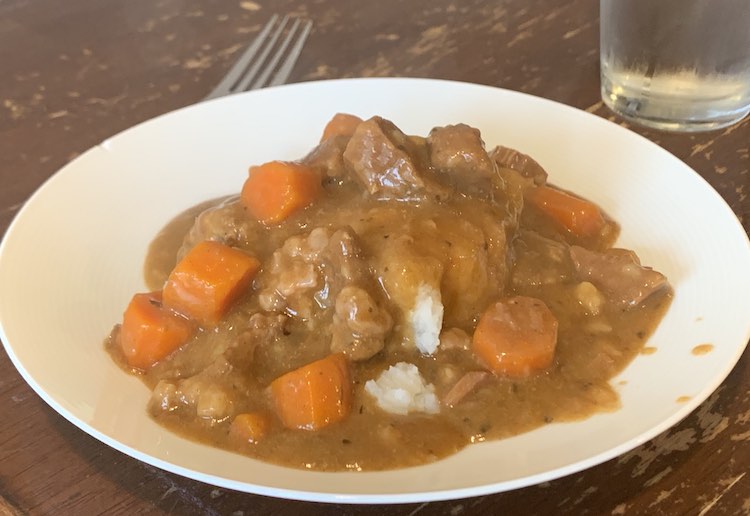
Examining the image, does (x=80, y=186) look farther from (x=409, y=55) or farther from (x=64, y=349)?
(x=409, y=55)

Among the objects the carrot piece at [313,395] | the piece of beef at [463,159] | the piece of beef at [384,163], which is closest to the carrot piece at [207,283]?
the carrot piece at [313,395]

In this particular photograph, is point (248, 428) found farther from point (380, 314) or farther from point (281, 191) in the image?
point (281, 191)

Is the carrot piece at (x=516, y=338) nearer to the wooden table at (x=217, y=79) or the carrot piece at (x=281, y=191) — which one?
the wooden table at (x=217, y=79)

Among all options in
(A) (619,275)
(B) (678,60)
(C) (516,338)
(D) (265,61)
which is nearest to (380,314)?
(C) (516,338)

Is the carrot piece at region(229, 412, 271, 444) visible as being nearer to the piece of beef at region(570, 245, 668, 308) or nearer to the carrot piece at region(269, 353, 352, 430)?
the carrot piece at region(269, 353, 352, 430)

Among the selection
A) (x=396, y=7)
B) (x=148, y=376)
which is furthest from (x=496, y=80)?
(x=148, y=376)

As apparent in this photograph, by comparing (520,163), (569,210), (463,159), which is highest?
(463,159)

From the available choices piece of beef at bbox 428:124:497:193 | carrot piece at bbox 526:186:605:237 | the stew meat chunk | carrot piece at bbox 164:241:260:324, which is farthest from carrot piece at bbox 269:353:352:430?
carrot piece at bbox 526:186:605:237
